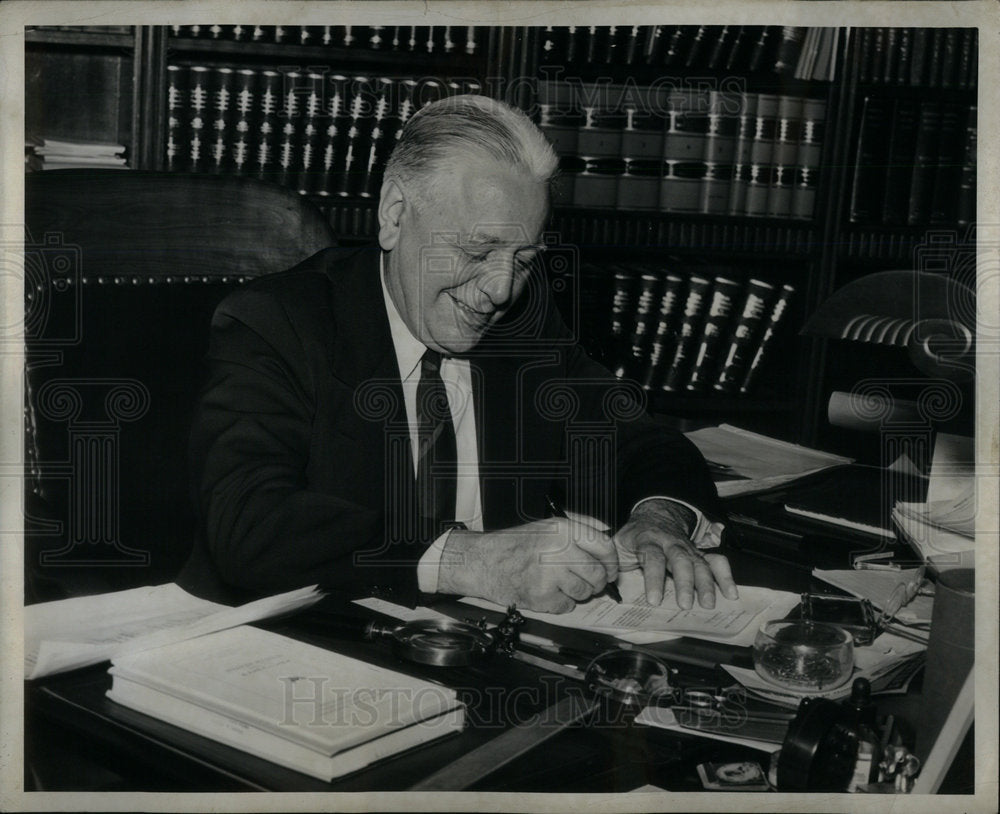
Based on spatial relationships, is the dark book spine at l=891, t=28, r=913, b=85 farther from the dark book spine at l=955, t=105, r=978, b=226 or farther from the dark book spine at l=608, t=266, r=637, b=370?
the dark book spine at l=608, t=266, r=637, b=370

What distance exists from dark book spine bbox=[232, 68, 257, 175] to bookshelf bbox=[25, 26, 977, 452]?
11 millimetres

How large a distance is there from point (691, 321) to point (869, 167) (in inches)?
19.6

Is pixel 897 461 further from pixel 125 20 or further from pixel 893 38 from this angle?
pixel 125 20

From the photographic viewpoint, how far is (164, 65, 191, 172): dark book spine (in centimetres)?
162

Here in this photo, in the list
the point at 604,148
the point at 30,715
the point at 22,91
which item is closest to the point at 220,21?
the point at 22,91

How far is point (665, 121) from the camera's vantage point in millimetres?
1683

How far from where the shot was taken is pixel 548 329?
1.49 metres

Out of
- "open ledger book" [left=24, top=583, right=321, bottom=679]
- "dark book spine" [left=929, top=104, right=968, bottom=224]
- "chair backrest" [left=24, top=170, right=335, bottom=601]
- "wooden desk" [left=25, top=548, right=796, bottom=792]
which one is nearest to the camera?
"wooden desk" [left=25, top=548, right=796, bottom=792]

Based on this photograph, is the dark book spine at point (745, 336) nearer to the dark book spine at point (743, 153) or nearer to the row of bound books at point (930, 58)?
the dark book spine at point (743, 153)

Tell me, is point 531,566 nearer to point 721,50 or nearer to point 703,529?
point 703,529

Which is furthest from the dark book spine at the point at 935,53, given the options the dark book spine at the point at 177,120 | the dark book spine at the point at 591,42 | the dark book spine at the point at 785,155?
the dark book spine at the point at 177,120

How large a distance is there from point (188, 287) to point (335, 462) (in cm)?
36

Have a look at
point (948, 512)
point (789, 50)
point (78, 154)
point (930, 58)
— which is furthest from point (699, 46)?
point (78, 154)

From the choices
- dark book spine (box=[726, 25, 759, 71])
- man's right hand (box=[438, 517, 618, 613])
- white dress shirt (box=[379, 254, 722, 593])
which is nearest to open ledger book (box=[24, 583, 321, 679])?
man's right hand (box=[438, 517, 618, 613])
